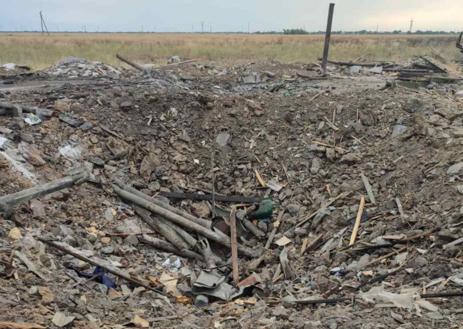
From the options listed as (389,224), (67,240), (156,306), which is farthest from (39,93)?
(389,224)

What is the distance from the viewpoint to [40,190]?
6469 mm

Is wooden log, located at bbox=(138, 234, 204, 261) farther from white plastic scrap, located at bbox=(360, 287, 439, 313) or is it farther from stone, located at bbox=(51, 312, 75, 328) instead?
white plastic scrap, located at bbox=(360, 287, 439, 313)

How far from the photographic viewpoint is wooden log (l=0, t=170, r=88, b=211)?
19.2 feet

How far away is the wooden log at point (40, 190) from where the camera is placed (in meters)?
5.85

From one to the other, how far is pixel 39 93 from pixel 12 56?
13.9 m

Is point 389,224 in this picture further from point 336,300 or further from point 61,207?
point 61,207

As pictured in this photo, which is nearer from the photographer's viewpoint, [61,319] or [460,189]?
[61,319]

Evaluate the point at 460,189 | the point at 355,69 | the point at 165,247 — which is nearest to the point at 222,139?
the point at 165,247

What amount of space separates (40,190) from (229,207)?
10.6ft

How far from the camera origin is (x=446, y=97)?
33.4ft

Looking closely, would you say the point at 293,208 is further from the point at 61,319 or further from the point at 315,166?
the point at 61,319

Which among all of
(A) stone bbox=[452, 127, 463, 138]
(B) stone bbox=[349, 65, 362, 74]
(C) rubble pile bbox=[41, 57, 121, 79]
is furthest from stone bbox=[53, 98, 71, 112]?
(B) stone bbox=[349, 65, 362, 74]

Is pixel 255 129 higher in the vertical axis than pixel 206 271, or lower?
higher

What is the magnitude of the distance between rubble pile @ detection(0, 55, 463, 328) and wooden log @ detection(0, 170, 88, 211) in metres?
0.02
